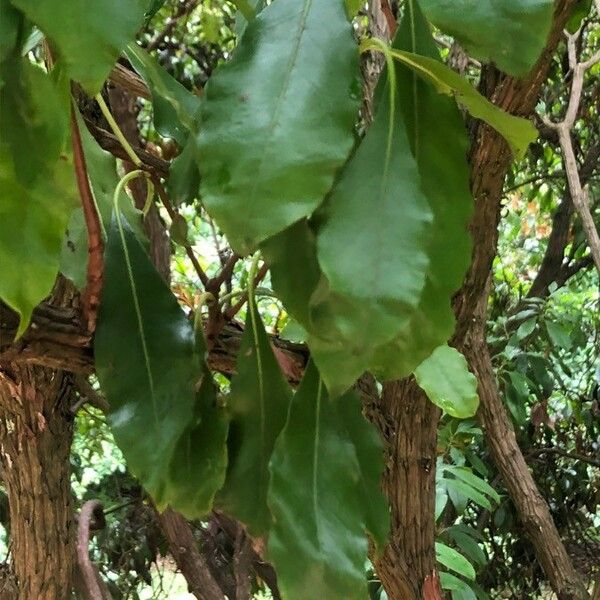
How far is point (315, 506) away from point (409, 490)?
14.9 inches

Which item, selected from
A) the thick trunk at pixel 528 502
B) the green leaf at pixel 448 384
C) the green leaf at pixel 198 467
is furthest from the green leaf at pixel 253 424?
the thick trunk at pixel 528 502

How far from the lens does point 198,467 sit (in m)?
0.49

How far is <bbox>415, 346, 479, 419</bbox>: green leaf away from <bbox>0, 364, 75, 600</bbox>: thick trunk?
36cm

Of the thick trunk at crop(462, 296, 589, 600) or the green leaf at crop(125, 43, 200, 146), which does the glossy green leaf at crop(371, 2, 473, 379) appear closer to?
the green leaf at crop(125, 43, 200, 146)

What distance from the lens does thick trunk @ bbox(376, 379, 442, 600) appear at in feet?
2.57

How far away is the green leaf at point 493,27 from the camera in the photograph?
0.30 metres

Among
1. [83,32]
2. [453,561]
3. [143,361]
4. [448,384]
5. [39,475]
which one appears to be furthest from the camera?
[453,561]

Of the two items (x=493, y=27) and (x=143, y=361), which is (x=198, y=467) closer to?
(x=143, y=361)

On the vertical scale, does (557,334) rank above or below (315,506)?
above

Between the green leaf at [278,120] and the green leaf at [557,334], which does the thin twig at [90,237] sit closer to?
the green leaf at [278,120]

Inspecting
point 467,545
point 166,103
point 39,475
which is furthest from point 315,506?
point 467,545

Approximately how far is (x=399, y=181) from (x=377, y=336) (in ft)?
0.26

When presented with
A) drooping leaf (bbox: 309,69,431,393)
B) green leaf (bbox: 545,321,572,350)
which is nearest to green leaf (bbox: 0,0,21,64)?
drooping leaf (bbox: 309,69,431,393)

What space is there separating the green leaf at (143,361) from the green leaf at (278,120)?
8.1 inches
